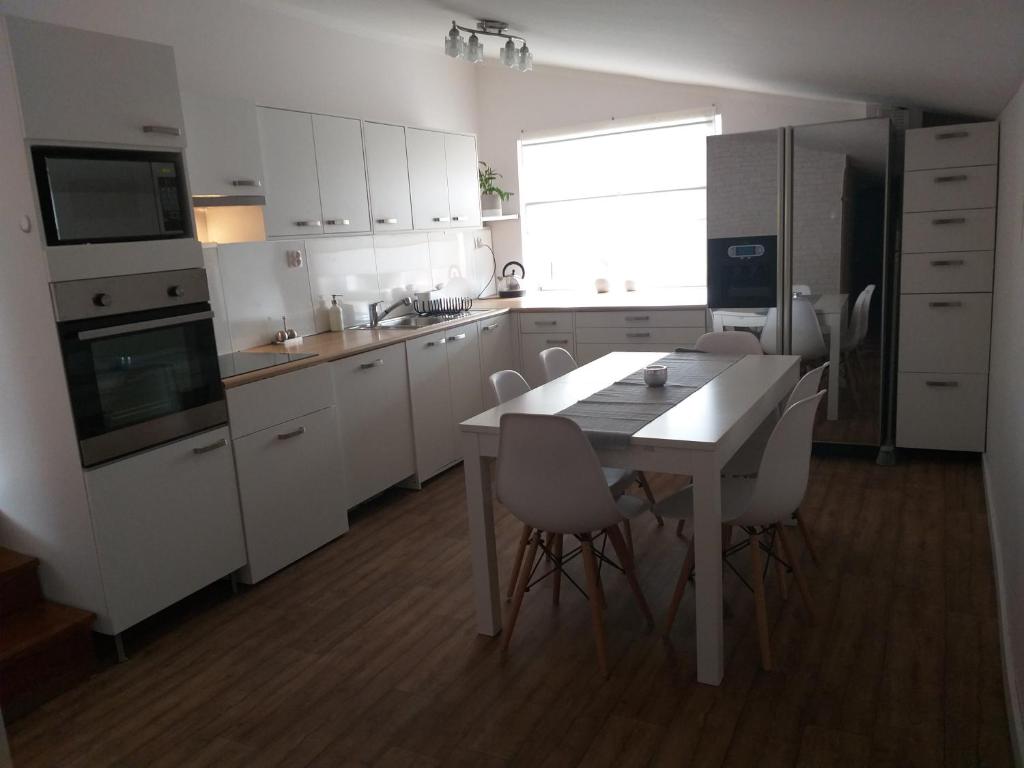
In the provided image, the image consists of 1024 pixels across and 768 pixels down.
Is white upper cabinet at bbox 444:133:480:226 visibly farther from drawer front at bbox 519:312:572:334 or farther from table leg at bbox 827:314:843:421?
table leg at bbox 827:314:843:421

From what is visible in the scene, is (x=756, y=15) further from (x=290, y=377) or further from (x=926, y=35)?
(x=290, y=377)

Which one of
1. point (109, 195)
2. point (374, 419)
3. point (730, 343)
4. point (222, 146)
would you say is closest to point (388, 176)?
point (222, 146)

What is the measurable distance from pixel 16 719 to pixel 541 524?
1775mm

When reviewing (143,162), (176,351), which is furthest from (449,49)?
(176,351)

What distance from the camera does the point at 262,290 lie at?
4062 mm

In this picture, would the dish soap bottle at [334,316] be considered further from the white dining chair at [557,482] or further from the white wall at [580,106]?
the white dining chair at [557,482]

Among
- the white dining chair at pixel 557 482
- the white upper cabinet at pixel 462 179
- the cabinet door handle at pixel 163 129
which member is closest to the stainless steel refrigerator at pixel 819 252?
the white upper cabinet at pixel 462 179

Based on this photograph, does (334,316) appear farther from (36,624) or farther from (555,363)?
(36,624)

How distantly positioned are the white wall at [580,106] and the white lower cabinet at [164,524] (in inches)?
142

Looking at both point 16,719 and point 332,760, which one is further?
point 16,719

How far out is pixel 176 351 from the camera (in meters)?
2.89

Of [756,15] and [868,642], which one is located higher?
[756,15]

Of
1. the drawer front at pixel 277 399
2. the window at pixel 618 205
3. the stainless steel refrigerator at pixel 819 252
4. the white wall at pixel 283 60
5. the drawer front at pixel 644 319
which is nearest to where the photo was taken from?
the drawer front at pixel 277 399

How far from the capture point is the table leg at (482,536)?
268 cm
